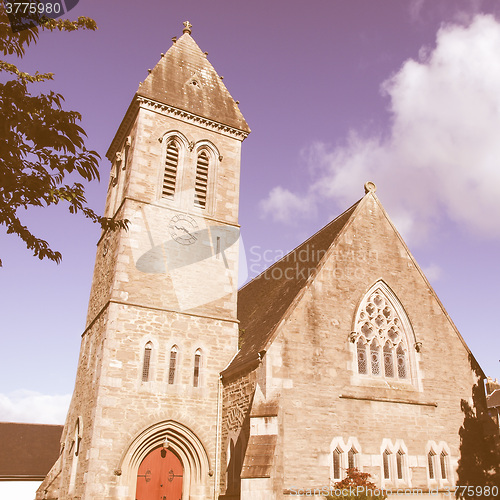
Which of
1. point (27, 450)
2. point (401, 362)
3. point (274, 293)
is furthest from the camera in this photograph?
point (27, 450)

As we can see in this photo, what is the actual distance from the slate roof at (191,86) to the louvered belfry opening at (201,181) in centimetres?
200

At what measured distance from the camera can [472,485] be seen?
1647 cm

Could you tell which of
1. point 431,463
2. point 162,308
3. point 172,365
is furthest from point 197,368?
point 431,463

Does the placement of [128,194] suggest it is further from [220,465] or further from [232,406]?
[220,465]

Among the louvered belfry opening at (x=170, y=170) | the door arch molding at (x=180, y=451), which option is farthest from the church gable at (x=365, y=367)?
the louvered belfry opening at (x=170, y=170)

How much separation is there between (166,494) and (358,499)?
6.64 meters

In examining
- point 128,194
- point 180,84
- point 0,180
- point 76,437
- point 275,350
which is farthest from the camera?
point 180,84

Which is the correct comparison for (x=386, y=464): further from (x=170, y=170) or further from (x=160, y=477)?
(x=170, y=170)

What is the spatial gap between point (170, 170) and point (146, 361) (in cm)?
839

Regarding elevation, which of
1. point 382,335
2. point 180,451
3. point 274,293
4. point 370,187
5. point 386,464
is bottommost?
point 386,464

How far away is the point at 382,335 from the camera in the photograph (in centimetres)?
1781

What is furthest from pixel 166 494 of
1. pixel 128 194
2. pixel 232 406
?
pixel 128 194

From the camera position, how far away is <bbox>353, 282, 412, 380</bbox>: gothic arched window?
17266mm

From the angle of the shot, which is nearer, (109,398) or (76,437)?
(109,398)
